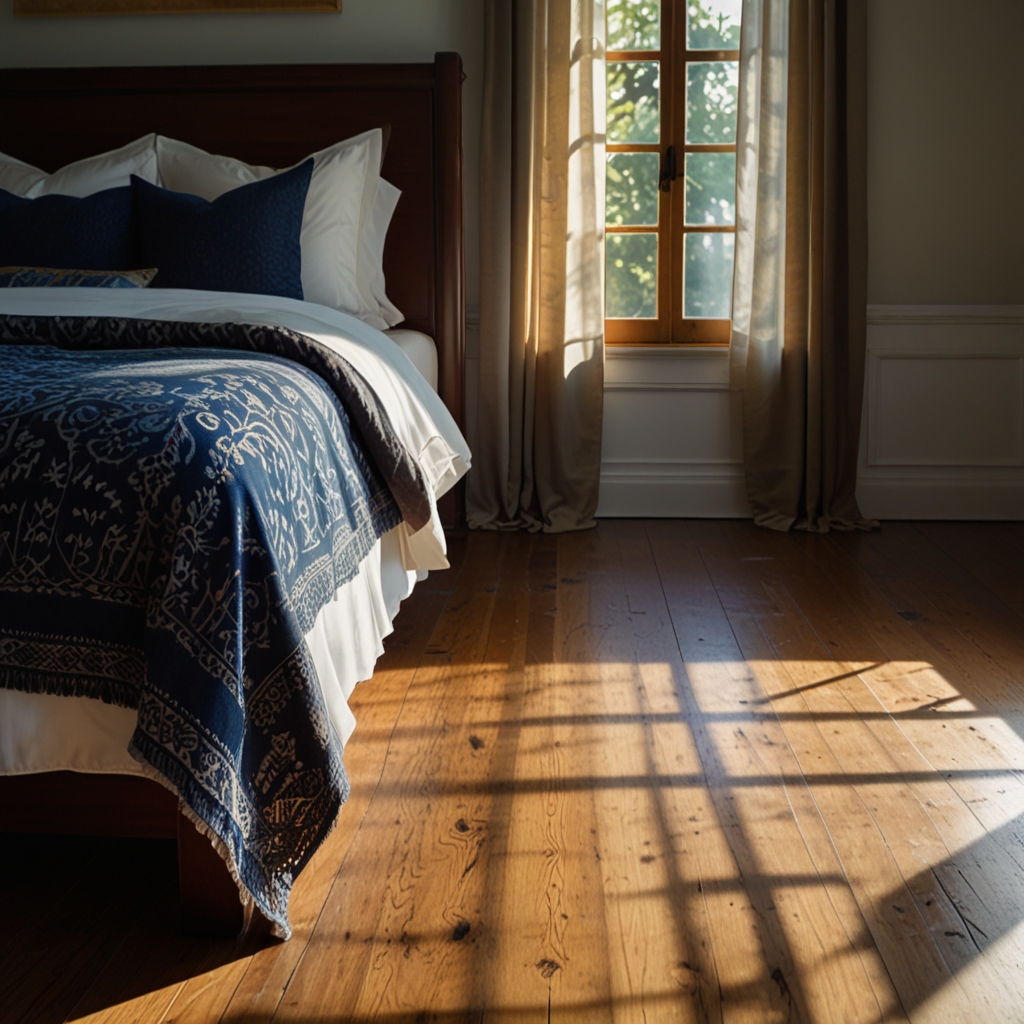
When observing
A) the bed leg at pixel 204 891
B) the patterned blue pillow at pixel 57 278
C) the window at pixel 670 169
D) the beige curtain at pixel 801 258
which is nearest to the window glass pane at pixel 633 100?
the window at pixel 670 169

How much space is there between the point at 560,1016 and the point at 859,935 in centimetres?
40

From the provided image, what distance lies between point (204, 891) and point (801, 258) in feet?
9.29

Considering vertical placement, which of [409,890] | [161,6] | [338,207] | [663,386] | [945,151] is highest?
[161,6]

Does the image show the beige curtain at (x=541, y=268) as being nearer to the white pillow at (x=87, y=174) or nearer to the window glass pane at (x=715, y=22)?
the window glass pane at (x=715, y=22)

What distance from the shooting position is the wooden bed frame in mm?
3209

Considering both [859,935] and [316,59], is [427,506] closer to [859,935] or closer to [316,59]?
[859,935]

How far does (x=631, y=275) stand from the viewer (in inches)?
141

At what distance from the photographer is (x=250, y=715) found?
3.86 ft

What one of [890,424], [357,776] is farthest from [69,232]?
[890,424]

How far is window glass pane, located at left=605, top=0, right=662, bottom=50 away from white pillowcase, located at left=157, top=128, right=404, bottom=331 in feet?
3.23

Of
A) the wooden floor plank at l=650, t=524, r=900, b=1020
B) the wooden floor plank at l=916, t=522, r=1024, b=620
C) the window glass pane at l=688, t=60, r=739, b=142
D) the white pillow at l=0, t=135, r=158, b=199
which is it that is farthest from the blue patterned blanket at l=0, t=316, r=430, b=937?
the window glass pane at l=688, t=60, r=739, b=142

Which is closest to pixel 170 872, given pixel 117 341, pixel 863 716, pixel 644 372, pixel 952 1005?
pixel 117 341

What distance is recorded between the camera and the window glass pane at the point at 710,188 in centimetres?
352

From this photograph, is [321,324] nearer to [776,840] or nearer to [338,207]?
[338,207]
